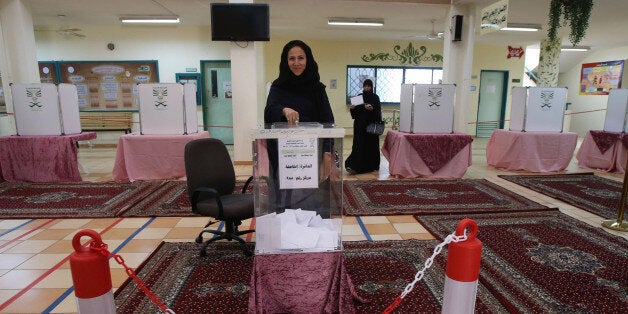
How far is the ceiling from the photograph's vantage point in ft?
20.1

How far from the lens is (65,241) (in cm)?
279

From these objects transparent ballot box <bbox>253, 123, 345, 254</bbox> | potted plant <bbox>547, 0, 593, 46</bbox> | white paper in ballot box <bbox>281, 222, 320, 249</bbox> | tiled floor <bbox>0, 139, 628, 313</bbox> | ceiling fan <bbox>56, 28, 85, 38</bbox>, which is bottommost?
tiled floor <bbox>0, 139, 628, 313</bbox>

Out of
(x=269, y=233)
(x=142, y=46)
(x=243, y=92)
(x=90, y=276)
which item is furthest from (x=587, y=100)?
(x=90, y=276)

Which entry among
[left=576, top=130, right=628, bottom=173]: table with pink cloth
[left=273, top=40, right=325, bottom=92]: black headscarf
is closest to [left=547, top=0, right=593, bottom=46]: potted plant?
[left=576, top=130, right=628, bottom=173]: table with pink cloth

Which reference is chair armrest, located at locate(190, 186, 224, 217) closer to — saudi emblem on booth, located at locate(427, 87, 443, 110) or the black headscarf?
the black headscarf

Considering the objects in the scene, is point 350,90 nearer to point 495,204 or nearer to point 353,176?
point 353,176

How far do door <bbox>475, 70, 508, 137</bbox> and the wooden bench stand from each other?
964 centimetres

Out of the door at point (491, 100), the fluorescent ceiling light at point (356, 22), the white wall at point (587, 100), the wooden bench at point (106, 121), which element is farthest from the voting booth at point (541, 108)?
the wooden bench at point (106, 121)

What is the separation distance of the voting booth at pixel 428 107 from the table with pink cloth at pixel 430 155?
148 mm

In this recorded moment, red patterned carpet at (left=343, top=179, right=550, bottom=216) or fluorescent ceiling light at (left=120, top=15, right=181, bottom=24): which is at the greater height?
fluorescent ceiling light at (left=120, top=15, right=181, bottom=24)

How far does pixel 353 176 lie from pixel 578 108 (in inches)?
427

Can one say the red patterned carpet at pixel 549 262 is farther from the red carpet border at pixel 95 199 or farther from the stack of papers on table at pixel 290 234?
the red carpet border at pixel 95 199

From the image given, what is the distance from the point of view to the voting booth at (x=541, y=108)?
527 cm

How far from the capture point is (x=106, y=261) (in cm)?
105
